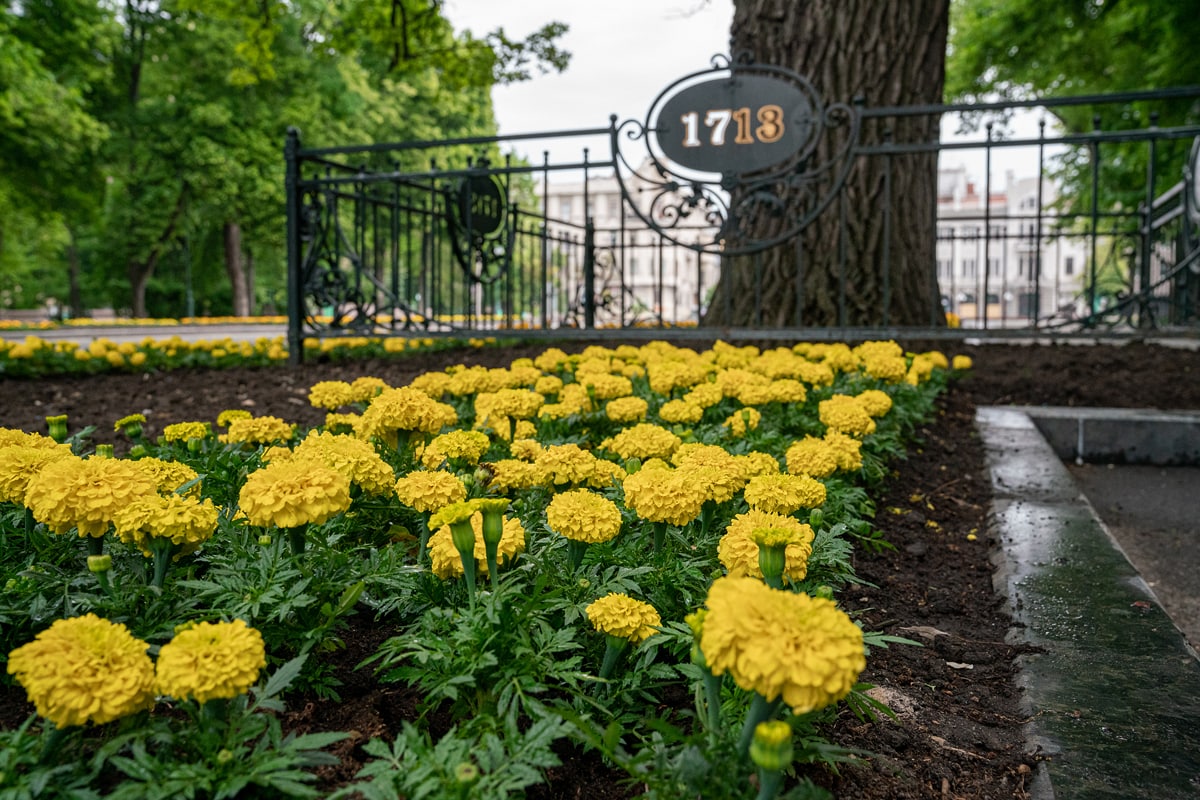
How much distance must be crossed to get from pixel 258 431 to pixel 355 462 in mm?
769

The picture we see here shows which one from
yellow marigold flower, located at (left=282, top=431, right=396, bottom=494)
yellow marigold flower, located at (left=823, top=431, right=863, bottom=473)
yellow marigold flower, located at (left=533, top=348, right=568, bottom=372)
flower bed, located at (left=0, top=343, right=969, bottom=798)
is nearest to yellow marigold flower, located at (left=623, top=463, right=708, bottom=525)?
flower bed, located at (left=0, top=343, right=969, bottom=798)

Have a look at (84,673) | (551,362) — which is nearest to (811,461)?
(84,673)

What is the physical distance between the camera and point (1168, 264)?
7.96 metres

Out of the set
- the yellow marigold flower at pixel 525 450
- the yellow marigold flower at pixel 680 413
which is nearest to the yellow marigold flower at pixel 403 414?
the yellow marigold flower at pixel 525 450

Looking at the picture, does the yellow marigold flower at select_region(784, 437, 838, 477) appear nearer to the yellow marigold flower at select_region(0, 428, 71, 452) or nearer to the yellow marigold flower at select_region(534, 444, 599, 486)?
the yellow marigold flower at select_region(534, 444, 599, 486)

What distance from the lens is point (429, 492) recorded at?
5.34ft

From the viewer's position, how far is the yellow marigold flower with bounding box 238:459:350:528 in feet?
4.45

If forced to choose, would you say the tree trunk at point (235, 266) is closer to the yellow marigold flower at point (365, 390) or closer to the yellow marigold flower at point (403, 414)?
the yellow marigold flower at point (365, 390)

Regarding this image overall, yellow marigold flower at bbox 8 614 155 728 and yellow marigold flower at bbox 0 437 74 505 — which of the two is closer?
yellow marigold flower at bbox 8 614 155 728

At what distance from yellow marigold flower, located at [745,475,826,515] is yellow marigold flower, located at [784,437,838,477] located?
337mm

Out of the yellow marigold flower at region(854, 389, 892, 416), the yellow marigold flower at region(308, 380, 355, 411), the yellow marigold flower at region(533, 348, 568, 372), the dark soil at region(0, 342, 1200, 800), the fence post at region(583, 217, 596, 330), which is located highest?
the fence post at region(583, 217, 596, 330)

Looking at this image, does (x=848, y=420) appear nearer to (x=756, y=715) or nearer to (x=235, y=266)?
(x=756, y=715)

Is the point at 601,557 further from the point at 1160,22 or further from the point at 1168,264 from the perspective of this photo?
the point at 1160,22

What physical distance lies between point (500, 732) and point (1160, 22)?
12.6 metres
